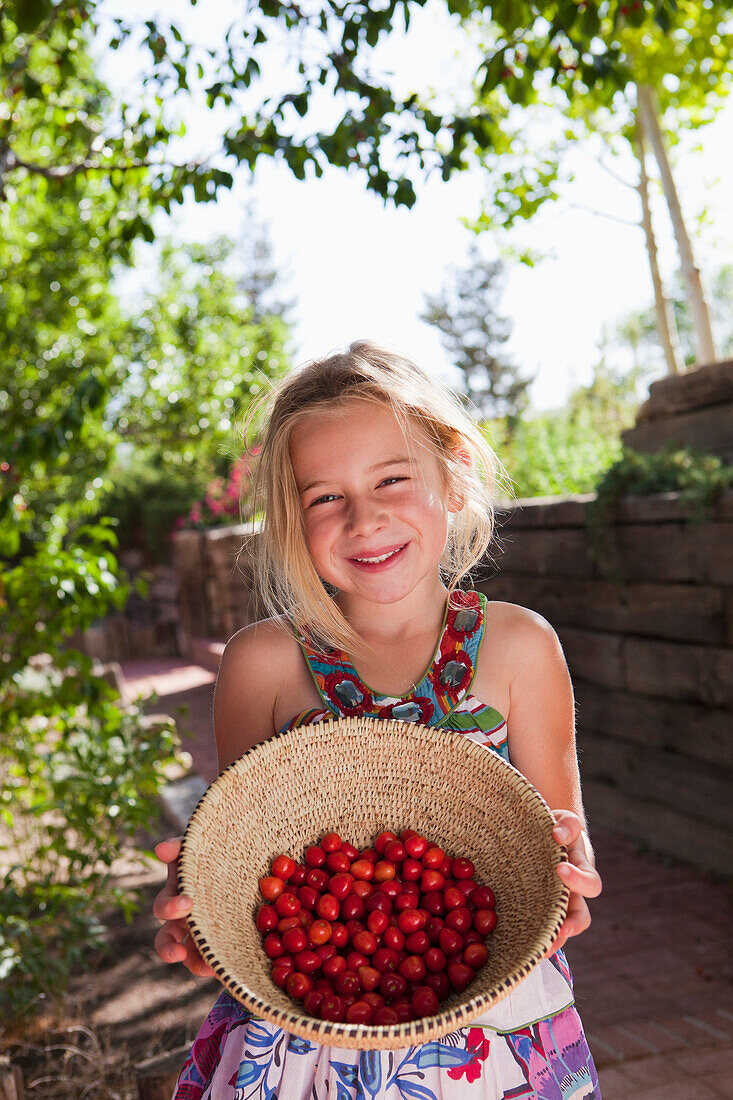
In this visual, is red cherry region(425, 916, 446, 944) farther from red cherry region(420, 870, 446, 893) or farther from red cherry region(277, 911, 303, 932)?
red cherry region(277, 911, 303, 932)

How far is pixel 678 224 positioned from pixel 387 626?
5.64m

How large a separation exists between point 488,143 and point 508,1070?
2423 millimetres

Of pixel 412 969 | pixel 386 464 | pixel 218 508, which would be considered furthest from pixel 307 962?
pixel 218 508

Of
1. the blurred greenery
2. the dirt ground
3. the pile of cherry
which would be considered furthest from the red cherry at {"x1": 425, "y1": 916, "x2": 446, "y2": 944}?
the blurred greenery

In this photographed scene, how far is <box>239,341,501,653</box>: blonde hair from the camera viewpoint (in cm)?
142

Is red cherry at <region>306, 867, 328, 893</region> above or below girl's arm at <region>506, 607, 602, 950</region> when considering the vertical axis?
below

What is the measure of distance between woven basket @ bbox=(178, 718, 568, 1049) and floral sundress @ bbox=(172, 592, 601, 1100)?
0.10 meters

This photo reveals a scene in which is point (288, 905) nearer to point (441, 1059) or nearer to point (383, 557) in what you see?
point (441, 1059)

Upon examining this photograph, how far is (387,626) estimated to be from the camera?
1.52 meters

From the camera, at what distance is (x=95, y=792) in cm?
280

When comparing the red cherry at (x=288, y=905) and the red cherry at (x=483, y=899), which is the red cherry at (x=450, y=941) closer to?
the red cherry at (x=483, y=899)

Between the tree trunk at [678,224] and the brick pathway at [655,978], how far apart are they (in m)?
3.75

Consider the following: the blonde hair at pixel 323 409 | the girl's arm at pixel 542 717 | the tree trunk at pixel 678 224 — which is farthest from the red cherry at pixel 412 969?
the tree trunk at pixel 678 224

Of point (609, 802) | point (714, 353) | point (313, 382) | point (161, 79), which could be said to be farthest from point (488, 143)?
point (714, 353)
